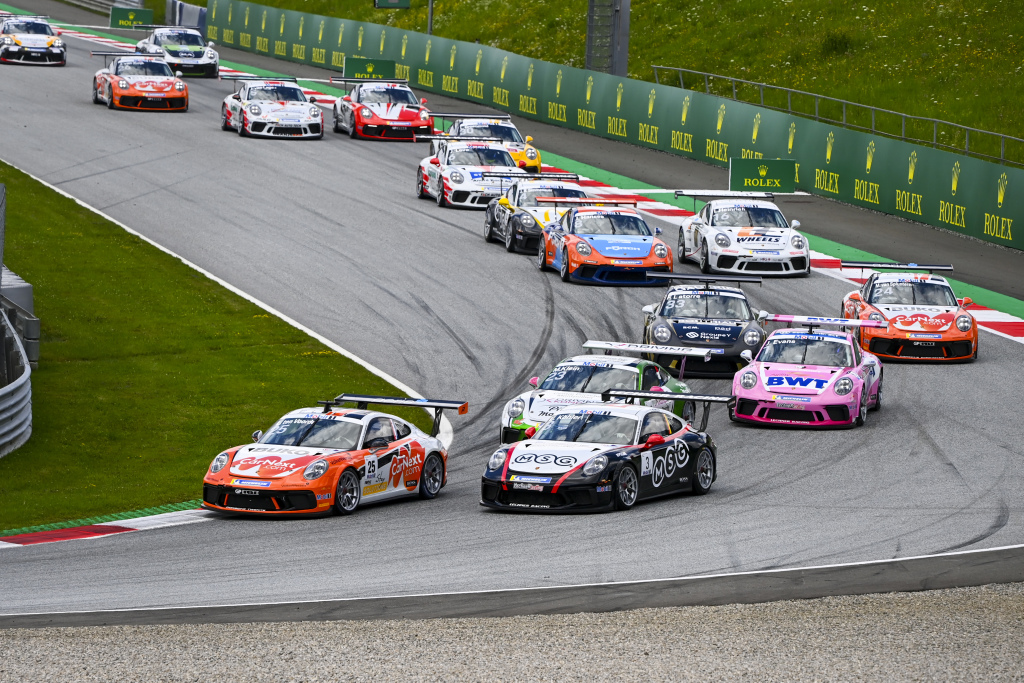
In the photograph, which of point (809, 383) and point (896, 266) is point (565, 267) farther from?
point (809, 383)

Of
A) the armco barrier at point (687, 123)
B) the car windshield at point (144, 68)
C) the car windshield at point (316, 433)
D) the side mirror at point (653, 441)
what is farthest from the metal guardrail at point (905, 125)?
the car windshield at point (316, 433)

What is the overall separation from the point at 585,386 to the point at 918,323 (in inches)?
302

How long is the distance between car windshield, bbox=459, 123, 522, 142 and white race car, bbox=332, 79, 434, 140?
15.4 ft

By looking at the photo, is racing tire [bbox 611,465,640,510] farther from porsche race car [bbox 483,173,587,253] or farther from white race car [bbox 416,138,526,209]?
white race car [bbox 416,138,526,209]

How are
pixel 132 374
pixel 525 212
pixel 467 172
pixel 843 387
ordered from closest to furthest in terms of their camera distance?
pixel 843 387 → pixel 132 374 → pixel 525 212 → pixel 467 172

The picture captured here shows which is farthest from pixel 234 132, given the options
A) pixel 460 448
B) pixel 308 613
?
pixel 308 613

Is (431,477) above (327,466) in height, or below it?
below

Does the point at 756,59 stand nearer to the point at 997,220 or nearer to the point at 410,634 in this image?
the point at 997,220

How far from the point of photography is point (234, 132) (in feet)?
144

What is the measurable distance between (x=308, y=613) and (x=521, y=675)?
2344 mm

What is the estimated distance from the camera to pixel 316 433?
59.2ft

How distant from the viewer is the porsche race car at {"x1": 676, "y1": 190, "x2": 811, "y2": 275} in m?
30.4

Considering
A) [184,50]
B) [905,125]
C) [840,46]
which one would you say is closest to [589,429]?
[905,125]

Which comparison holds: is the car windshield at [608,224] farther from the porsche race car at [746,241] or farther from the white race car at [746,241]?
the white race car at [746,241]
